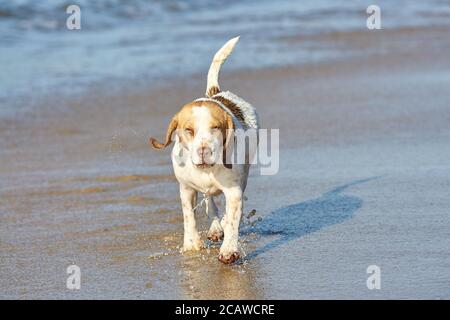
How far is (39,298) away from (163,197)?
2.04 metres

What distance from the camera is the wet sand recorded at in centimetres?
476

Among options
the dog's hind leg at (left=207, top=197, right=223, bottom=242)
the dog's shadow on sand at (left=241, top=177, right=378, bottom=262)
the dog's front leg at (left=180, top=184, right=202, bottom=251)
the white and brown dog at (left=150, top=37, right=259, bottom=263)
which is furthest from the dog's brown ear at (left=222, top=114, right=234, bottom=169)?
the dog's hind leg at (left=207, top=197, right=223, bottom=242)

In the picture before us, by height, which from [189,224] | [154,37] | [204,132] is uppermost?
[154,37]

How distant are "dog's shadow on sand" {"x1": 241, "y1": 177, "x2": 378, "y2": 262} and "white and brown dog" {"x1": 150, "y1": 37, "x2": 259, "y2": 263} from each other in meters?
0.28

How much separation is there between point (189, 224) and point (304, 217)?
3.08 ft

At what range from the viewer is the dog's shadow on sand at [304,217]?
5.56 metres

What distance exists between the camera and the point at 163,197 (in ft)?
21.3

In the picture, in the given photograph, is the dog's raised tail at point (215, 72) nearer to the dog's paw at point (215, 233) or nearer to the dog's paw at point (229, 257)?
the dog's paw at point (215, 233)

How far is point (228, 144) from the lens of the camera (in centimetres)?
488

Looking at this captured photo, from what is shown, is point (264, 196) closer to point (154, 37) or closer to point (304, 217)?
point (304, 217)

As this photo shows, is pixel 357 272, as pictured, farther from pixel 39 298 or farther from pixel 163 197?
pixel 163 197

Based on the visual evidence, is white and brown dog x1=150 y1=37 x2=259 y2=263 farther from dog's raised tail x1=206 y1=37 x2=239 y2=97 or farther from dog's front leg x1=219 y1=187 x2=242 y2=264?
dog's raised tail x1=206 y1=37 x2=239 y2=97

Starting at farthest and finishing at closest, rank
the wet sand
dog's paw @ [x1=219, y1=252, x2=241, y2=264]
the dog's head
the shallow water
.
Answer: the shallow water
dog's paw @ [x1=219, y1=252, x2=241, y2=264]
the wet sand
the dog's head

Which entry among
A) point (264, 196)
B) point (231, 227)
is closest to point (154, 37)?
point (264, 196)
